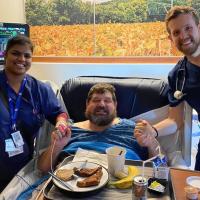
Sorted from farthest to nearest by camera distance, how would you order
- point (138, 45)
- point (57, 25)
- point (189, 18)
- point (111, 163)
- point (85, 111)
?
point (57, 25) < point (138, 45) < point (85, 111) < point (189, 18) < point (111, 163)

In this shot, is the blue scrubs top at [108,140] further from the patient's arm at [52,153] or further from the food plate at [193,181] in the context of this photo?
the food plate at [193,181]

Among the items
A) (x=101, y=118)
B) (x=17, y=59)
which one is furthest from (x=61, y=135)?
(x=17, y=59)

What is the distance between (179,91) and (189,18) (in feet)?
1.50

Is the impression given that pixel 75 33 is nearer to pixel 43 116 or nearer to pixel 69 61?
pixel 69 61

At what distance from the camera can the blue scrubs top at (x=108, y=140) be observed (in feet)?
5.63

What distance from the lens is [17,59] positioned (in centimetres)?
168

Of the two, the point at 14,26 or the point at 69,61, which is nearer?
the point at 14,26

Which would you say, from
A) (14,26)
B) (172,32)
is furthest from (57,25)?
(172,32)

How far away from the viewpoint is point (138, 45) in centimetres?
286

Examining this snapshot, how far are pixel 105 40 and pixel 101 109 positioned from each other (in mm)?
1207

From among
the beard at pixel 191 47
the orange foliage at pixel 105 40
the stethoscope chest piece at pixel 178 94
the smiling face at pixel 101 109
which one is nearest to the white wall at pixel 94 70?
the orange foliage at pixel 105 40

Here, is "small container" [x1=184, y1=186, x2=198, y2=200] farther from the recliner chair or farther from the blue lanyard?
the blue lanyard

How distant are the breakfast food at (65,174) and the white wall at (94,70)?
1.66m

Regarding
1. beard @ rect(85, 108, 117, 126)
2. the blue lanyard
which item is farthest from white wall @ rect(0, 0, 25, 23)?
beard @ rect(85, 108, 117, 126)
